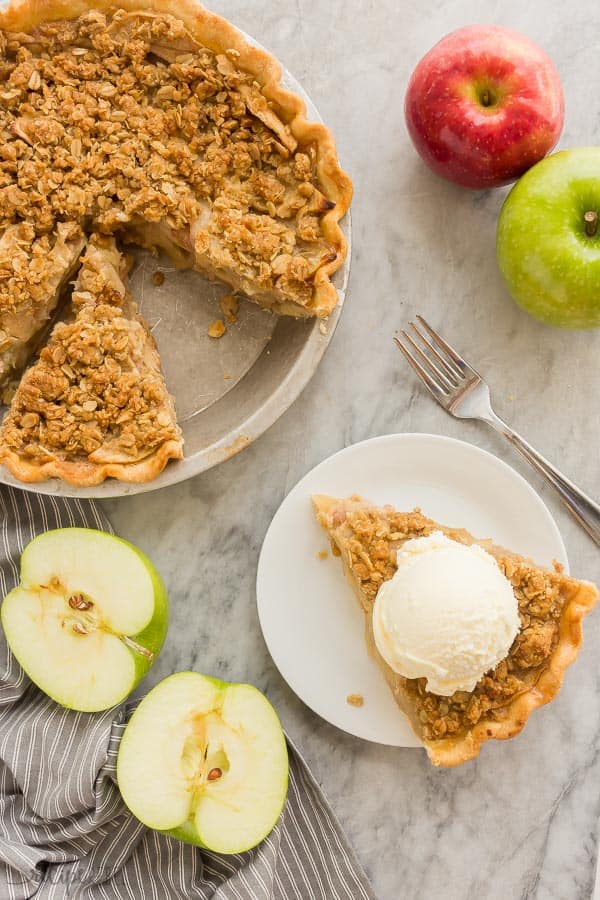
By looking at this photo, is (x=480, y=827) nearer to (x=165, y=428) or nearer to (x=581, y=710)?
(x=581, y=710)

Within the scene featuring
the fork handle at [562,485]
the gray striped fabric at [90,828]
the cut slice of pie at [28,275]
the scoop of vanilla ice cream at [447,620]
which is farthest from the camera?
the fork handle at [562,485]

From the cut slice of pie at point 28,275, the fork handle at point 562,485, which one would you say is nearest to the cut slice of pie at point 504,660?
the fork handle at point 562,485

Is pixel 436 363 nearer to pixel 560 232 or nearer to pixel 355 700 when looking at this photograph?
pixel 560 232

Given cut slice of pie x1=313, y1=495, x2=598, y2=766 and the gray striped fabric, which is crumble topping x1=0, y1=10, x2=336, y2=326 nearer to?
cut slice of pie x1=313, y1=495, x2=598, y2=766

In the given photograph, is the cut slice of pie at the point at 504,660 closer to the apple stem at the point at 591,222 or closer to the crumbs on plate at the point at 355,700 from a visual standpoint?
the crumbs on plate at the point at 355,700

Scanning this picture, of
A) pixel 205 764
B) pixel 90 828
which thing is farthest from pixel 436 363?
pixel 90 828

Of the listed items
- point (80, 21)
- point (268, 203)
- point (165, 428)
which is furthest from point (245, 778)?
point (80, 21)

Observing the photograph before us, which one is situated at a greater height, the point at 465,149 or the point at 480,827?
the point at 465,149
